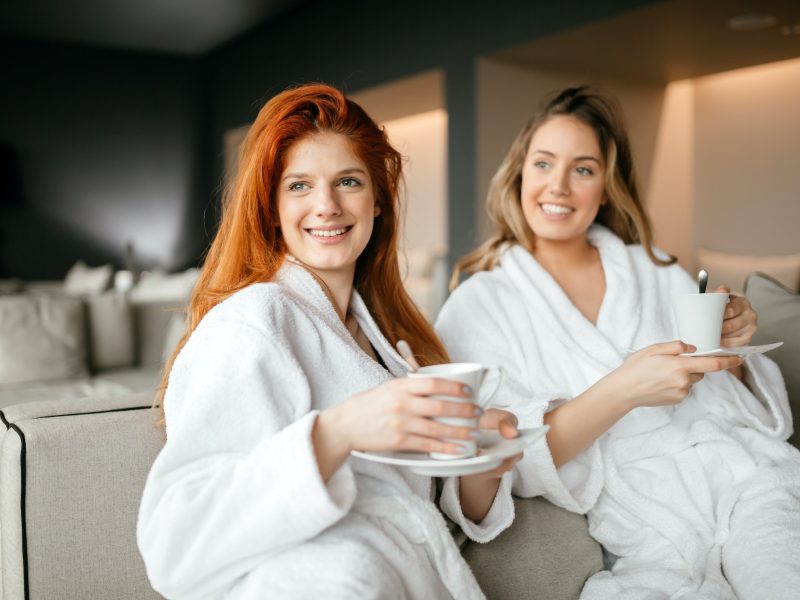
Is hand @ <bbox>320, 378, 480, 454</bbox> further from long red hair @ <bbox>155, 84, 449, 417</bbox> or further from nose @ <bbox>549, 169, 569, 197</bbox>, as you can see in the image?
nose @ <bbox>549, 169, 569, 197</bbox>

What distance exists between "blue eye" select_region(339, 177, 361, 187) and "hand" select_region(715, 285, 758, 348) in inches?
30.7

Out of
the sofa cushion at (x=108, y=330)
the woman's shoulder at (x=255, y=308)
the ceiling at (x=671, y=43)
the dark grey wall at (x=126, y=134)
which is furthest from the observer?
the dark grey wall at (x=126, y=134)

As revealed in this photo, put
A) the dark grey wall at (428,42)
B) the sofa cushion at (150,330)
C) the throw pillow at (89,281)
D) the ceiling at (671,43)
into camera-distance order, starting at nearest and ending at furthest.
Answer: the sofa cushion at (150,330) → the ceiling at (671,43) → the dark grey wall at (428,42) → the throw pillow at (89,281)

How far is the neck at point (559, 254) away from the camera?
72.9 inches

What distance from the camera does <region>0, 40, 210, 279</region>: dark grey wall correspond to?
9445 mm

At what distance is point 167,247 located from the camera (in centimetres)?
1038

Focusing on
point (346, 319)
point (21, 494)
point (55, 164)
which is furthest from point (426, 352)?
point (55, 164)

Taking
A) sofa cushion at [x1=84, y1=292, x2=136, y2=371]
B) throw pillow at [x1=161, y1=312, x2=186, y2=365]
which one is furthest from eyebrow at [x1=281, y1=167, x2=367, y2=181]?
sofa cushion at [x1=84, y1=292, x2=136, y2=371]

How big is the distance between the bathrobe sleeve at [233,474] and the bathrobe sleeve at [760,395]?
96 cm

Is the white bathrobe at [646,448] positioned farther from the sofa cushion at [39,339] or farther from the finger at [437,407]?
the sofa cushion at [39,339]

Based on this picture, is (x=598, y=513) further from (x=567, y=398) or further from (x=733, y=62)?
(x=733, y=62)

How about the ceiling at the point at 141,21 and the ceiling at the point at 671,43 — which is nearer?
the ceiling at the point at 671,43

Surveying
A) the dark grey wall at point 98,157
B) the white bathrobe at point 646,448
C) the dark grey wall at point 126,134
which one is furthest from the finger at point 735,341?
the dark grey wall at point 98,157

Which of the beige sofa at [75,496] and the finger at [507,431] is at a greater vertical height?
the finger at [507,431]
